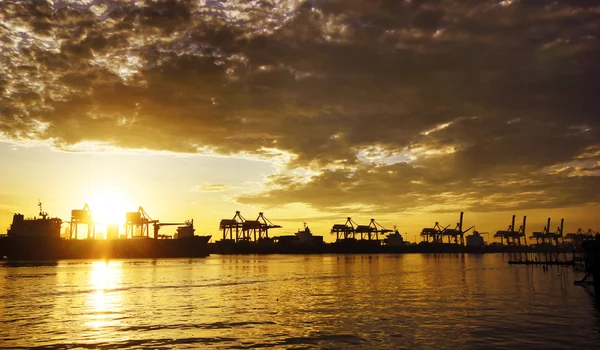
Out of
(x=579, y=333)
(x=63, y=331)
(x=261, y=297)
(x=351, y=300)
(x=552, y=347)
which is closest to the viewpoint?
(x=552, y=347)

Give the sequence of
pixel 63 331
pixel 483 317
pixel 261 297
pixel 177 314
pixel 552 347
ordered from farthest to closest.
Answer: pixel 261 297, pixel 177 314, pixel 483 317, pixel 63 331, pixel 552 347

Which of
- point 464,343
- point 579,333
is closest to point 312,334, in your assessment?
point 464,343

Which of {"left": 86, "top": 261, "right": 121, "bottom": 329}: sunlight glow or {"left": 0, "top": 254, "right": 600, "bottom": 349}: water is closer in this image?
{"left": 0, "top": 254, "right": 600, "bottom": 349}: water

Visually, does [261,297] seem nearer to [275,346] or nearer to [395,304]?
Result: [395,304]

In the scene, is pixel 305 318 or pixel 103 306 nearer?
pixel 305 318

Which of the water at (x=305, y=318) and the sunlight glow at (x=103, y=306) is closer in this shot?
the water at (x=305, y=318)

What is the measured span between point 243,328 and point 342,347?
8.59 m

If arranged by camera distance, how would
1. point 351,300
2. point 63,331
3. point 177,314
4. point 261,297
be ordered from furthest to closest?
point 261,297 → point 351,300 → point 177,314 → point 63,331

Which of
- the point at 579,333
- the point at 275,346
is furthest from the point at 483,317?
the point at 275,346

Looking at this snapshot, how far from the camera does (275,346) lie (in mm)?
25891

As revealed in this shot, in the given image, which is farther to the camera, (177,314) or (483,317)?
(177,314)

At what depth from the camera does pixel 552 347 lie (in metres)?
24.8

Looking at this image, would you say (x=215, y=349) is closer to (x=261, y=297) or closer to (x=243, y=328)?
(x=243, y=328)

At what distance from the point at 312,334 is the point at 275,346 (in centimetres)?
399
